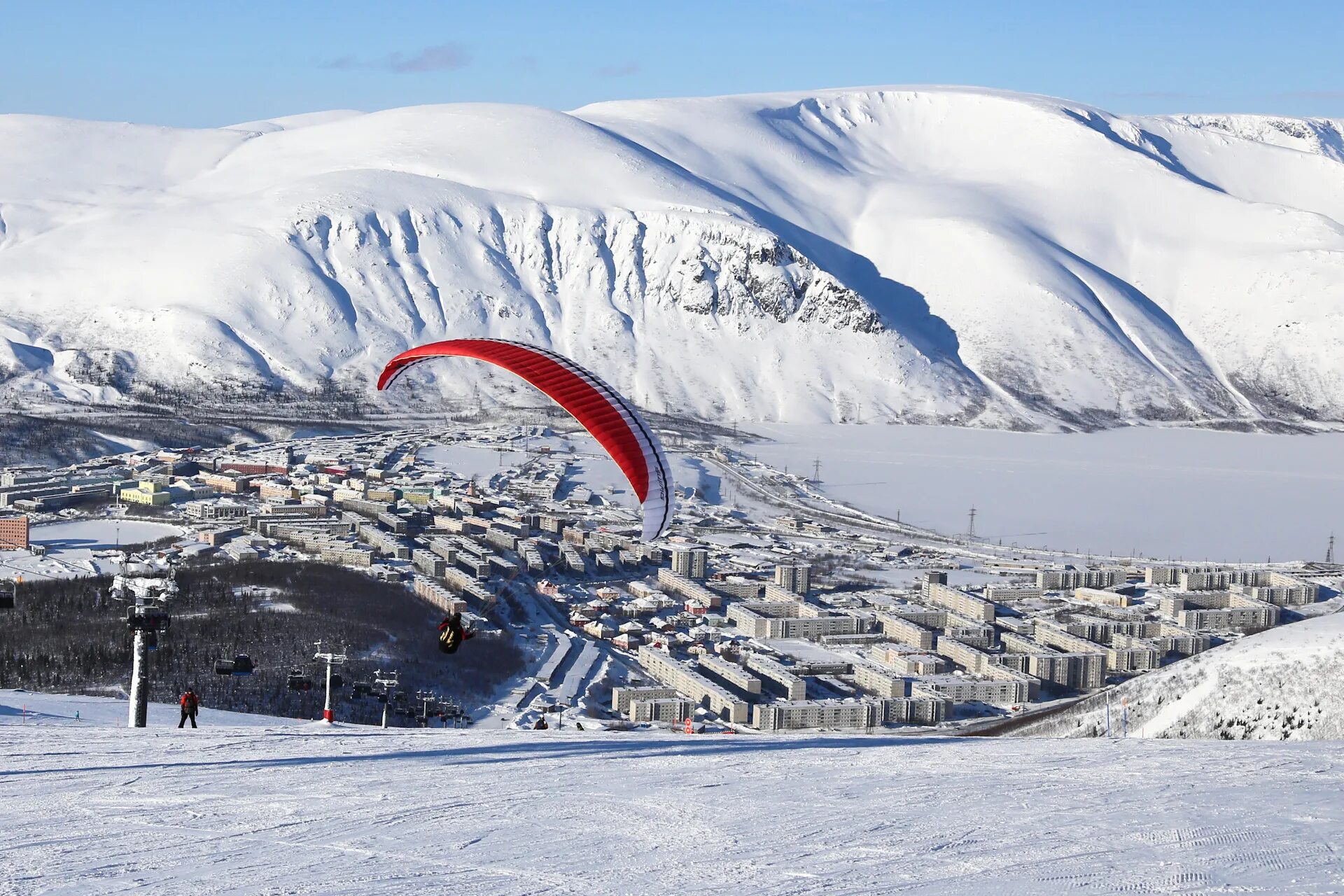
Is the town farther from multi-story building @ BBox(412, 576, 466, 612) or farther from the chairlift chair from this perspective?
the chairlift chair

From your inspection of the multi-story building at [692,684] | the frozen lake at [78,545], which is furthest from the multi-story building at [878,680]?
the frozen lake at [78,545]

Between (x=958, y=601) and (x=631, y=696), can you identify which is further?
(x=958, y=601)

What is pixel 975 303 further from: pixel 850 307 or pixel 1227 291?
pixel 1227 291

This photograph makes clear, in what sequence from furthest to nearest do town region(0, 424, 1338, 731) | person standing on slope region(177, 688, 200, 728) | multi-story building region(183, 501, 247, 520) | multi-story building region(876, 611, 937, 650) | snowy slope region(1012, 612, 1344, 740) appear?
multi-story building region(183, 501, 247, 520) < multi-story building region(876, 611, 937, 650) < town region(0, 424, 1338, 731) < snowy slope region(1012, 612, 1344, 740) < person standing on slope region(177, 688, 200, 728)

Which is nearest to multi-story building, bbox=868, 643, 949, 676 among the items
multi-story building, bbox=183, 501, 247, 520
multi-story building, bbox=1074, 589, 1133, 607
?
multi-story building, bbox=1074, 589, 1133, 607

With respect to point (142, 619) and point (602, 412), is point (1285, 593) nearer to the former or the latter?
point (602, 412)

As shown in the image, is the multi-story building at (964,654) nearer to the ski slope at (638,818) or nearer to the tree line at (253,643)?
the tree line at (253,643)

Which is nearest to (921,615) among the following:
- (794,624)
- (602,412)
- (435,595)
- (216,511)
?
(794,624)
